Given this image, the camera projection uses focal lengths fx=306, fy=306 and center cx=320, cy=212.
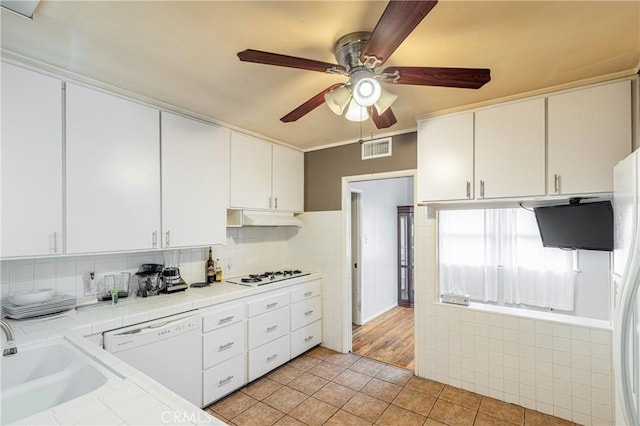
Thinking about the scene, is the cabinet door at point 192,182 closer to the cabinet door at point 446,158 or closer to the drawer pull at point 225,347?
the drawer pull at point 225,347

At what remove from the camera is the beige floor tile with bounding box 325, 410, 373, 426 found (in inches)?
91.2

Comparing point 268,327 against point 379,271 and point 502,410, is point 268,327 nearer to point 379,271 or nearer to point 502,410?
point 502,410

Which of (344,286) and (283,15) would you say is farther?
(344,286)

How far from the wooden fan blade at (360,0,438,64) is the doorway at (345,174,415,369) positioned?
2.38 meters

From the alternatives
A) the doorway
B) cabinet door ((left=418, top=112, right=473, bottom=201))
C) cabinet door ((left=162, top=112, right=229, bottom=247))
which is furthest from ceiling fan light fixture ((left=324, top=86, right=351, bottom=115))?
the doorway

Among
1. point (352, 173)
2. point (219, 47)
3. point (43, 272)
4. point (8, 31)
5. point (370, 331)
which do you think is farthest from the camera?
point (370, 331)

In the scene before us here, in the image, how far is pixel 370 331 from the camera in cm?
430

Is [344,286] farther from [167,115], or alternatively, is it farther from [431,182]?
[167,115]

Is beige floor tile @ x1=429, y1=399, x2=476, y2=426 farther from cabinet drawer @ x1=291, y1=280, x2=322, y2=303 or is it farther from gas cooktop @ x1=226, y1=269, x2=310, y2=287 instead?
gas cooktop @ x1=226, y1=269, x2=310, y2=287

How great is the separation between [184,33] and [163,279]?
6.45ft

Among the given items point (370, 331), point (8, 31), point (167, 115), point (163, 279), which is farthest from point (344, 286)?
point (8, 31)

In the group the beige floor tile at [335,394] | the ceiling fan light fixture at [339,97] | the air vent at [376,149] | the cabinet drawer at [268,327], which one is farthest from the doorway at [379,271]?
the ceiling fan light fixture at [339,97]

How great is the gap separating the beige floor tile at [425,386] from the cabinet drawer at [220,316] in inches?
67.1

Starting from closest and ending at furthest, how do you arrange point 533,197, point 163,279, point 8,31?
point 8,31
point 533,197
point 163,279
